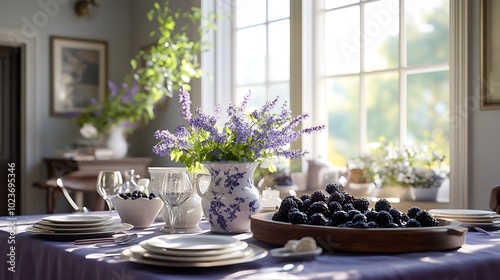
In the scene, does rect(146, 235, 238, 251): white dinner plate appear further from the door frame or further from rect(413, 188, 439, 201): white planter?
the door frame

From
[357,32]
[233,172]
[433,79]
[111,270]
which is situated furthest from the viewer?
[433,79]

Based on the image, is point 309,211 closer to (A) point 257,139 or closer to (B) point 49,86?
(A) point 257,139

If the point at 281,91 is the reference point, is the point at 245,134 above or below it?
below

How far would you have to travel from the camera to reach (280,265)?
1385mm

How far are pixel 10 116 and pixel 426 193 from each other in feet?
11.9

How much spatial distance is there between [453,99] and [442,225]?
202cm

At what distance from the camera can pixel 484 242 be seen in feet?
5.60

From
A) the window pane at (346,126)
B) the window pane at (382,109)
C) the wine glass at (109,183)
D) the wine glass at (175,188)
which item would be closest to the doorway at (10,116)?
the wine glass at (109,183)

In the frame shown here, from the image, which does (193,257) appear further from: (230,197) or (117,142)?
(117,142)

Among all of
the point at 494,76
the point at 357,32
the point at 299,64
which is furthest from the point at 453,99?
the point at 299,64

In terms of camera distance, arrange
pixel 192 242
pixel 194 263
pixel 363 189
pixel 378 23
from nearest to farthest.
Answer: pixel 194 263 → pixel 192 242 → pixel 363 189 → pixel 378 23

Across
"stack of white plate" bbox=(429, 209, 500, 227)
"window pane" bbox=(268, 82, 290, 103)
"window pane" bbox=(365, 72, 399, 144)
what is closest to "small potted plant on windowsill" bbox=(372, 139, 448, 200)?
"window pane" bbox=(268, 82, 290, 103)

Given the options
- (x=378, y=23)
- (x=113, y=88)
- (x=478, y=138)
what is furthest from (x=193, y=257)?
(x=113, y=88)

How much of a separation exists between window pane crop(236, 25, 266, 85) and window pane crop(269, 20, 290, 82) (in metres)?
0.09
